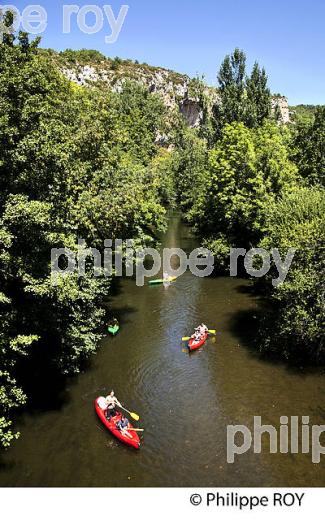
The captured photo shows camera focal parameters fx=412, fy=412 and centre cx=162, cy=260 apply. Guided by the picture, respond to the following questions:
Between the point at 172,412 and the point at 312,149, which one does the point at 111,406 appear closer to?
the point at 172,412

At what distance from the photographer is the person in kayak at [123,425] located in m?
17.0

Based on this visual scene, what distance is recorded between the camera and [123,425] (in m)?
17.3

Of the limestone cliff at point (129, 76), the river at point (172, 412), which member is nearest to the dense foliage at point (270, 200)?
the river at point (172, 412)

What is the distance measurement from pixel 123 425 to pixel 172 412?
8.59 ft

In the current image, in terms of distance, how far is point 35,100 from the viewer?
56.1 ft

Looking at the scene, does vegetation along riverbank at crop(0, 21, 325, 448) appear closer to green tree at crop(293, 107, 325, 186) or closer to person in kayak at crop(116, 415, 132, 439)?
green tree at crop(293, 107, 325, 186)

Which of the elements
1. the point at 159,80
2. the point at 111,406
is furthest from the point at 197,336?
the point at 159,80

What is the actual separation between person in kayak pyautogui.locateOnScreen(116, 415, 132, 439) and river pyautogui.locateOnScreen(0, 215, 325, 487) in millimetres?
518

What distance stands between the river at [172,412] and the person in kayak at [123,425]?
0.52m

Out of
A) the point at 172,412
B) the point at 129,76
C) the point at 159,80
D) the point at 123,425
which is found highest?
the point at 159,80

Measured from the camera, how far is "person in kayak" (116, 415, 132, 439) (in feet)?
55.8

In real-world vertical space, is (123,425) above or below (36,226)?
below

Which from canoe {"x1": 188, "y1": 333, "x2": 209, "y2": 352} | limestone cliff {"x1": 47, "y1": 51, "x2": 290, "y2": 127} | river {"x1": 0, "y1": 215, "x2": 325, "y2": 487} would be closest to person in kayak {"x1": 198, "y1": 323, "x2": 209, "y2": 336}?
canoe {"x1": 188, "y1": 333, "x2": 209, "y2": 352}

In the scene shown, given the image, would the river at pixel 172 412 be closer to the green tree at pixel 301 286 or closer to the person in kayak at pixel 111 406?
the person in kayak at pixel 111 406
